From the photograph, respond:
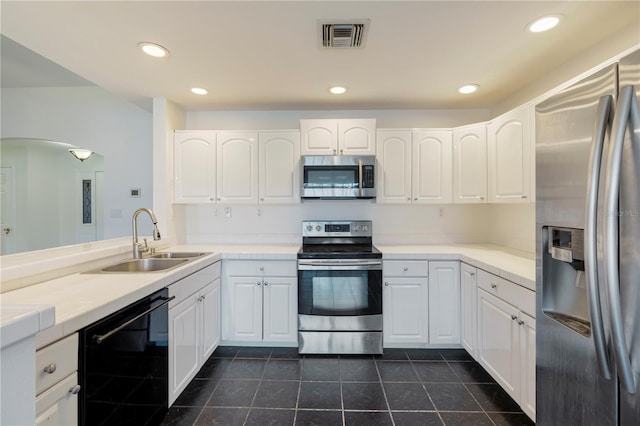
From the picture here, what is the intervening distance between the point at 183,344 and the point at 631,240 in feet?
7.55

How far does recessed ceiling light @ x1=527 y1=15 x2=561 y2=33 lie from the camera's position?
1623mm

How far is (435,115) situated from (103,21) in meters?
2.98

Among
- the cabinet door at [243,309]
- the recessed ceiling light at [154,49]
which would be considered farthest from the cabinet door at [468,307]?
the recessed ceiling light at [154,49]

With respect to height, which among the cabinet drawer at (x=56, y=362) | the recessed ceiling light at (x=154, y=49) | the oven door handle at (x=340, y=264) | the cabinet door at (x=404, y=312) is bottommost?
the cabinet door at (x=404, y=312)

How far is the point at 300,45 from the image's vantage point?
1.90 metres

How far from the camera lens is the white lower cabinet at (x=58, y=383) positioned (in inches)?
38.5

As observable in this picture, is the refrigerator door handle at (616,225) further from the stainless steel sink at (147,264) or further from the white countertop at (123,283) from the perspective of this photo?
the stainless steel sink at (147,264)

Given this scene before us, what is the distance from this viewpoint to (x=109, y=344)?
1.27 m

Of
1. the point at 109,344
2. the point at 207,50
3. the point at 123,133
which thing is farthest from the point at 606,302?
the point at 123,133

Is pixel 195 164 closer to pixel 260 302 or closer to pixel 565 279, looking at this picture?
pixel 260 302

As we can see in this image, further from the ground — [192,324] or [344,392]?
[192,324]

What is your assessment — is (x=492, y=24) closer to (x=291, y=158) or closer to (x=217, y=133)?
(x=291, y=158)

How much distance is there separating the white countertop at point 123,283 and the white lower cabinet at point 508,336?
10 cm

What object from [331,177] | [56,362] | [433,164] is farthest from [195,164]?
[433,164]
